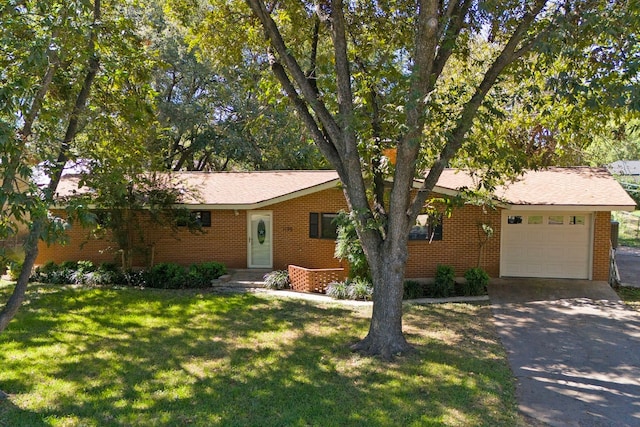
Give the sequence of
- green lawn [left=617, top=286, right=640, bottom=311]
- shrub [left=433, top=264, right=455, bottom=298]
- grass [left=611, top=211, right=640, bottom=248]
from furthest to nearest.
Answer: grass [left=611, top=211, right=640, bottom=248]
shrub [left=433, top=264, right=455, bottom=298]
green lawn [left=617, top=286, right=640, bottom=311]

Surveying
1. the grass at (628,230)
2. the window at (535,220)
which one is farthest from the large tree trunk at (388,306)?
the grass at (628,230)

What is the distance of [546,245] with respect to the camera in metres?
14.1

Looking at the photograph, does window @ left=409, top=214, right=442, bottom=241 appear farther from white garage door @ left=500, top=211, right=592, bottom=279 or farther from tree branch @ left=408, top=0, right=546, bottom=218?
tree branch @ left=408, top=0, right=546, bottom=218

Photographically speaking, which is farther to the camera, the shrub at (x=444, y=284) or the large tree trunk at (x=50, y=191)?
the shrub at (x=444, y=284)

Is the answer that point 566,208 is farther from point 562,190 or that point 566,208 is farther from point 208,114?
point 208,114

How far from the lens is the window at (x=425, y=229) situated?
13.9m

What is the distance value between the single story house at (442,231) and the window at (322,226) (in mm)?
32

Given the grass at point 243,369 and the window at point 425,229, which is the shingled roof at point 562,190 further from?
the grass at point 243,369

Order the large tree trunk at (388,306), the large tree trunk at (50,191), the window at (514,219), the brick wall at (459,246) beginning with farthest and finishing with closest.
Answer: the window at (514,219) < the brick wall at (459,246) < the large tree trunk at (388,306) < the large tree trunk at (50,191)

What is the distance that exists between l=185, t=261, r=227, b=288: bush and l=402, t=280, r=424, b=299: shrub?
5597 mm

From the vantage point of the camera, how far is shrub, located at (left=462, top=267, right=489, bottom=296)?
41.5ft

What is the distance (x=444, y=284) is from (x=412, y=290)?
91 centimetres

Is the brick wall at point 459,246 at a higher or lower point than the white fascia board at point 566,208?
lower

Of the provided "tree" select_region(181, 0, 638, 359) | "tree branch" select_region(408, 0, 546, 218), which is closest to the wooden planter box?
"tree" select_region(181, 0, 638, 359)
